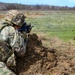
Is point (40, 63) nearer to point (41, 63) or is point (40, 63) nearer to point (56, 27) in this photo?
point (41, 63)

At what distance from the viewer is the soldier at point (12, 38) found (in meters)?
10.2

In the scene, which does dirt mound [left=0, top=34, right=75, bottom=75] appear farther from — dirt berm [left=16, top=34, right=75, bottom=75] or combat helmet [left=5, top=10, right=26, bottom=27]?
combat helmet [left=5, top=10, right=26, bottom=27]

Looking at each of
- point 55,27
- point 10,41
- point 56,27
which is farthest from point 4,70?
point 56,27

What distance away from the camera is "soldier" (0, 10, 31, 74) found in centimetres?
1021

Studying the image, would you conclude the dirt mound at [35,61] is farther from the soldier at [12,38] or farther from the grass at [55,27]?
the grass at [55,27]

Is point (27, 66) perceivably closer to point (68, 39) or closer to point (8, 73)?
point (8, 73)

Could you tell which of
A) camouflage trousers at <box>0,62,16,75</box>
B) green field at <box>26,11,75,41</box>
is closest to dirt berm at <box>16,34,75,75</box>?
camouflage trousers at <box>0,62,16,75</box>

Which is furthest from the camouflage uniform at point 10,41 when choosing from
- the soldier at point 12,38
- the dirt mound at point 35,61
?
the dirt mound at point 35,61

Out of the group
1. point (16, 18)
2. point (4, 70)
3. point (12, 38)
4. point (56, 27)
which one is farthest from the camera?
point (56, 27)

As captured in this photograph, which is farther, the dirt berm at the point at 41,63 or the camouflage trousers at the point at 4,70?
A: the dirt berm at the point at 41,63

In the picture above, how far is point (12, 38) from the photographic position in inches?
410

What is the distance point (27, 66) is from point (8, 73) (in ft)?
6.06

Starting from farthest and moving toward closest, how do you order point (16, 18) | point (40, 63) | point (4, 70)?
point (40, 63) → point (16, 18) → point (4, 70)

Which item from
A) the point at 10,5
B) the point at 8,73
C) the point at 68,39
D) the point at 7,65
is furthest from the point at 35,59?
the point at 10,5
